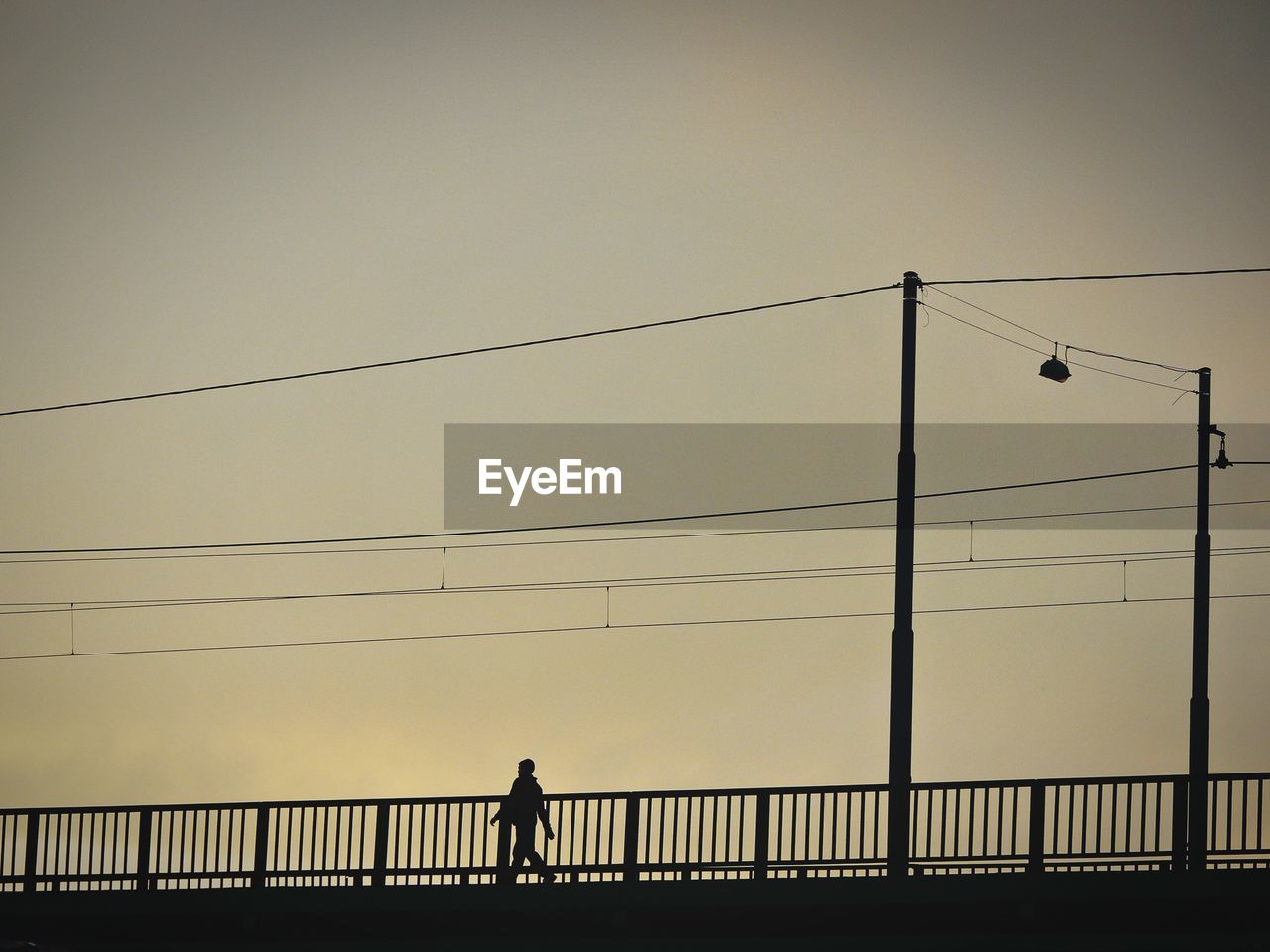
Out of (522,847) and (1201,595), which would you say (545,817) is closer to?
(522,847)

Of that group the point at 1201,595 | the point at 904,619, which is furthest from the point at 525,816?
the point at 1201,595

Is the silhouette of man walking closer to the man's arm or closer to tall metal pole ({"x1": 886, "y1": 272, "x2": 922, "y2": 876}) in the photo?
the man's arm

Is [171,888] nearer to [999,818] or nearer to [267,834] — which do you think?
[267,834]

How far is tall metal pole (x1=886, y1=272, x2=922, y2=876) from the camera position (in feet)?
83.1

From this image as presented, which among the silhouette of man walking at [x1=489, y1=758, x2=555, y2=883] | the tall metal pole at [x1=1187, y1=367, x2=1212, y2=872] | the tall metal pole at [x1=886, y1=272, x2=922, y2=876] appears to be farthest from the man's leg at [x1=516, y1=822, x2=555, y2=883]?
the tall metal pole at [x1=1187, y1=367, x2=1212, y2=872]

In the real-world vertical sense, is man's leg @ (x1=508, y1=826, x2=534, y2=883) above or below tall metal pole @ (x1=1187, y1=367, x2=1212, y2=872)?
below

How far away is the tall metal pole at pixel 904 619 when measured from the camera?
83.1 feet

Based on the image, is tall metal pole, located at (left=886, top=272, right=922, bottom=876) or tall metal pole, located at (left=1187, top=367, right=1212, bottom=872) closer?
tall metal pole, located at (left=886, top=272, right=922, bottom=876)

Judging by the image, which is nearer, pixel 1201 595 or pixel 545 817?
pixel 545 817

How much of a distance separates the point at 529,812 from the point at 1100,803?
6883mm

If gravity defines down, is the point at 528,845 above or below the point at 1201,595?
below

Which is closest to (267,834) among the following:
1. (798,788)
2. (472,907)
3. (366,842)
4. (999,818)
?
(366,842)

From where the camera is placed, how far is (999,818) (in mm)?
25109

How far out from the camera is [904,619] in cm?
2731
